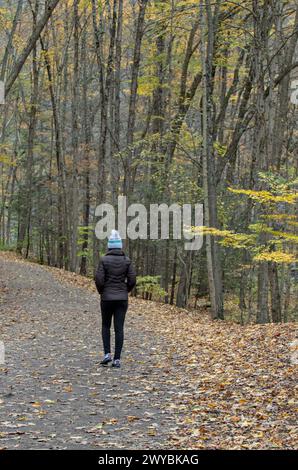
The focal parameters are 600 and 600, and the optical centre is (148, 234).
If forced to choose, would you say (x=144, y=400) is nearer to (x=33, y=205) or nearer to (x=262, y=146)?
(x=262, y=146)

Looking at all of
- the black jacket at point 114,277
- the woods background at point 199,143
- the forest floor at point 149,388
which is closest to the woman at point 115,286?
the black jacket at point 114,277

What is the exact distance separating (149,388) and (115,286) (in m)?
1.73

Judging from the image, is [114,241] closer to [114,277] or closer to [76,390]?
[114,277]

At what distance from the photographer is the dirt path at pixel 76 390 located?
6.16 meters

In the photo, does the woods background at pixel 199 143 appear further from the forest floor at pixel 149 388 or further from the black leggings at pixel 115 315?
the black leggings at pixel 115 315

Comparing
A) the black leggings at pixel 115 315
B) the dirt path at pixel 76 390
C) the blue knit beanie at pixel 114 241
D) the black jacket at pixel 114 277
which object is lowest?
the dirt path at pixel 76 390

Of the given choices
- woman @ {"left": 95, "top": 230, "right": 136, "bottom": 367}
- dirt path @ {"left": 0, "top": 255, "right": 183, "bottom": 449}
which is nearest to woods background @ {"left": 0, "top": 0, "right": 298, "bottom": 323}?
woman @ {"left": 95, "top": 230, "right": 136, "bottom": 367}

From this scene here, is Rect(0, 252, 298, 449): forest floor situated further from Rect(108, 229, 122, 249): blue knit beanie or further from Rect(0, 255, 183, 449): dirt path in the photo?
Rect(108, 229, 122, 249): blue knit beanie

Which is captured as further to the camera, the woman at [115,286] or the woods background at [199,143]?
the woods background at [199,143]

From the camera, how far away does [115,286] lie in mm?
9242

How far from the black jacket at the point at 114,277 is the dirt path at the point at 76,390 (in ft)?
3.94

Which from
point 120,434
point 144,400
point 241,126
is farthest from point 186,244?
point 120,434

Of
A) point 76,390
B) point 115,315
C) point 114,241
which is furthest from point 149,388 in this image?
point 114,241

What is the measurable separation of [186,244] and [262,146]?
23.8 ft
